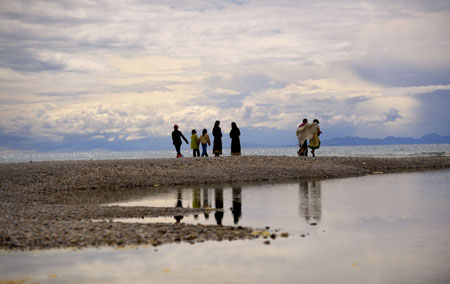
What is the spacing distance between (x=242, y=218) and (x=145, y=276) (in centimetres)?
676

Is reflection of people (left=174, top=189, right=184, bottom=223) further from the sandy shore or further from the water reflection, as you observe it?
the sandy shore

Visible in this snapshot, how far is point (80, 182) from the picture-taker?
28.7 metres

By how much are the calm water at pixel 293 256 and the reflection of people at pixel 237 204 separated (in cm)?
9

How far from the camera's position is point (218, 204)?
19.9 metres

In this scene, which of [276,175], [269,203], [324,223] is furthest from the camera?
[276,175]

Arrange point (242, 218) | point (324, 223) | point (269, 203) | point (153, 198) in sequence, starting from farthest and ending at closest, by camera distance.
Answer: point (153, 198)
point (269, 203)
point (242, 218)
point (324, 223)

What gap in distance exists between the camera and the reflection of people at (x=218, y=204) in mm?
16211

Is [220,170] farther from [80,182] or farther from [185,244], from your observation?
[185,244]

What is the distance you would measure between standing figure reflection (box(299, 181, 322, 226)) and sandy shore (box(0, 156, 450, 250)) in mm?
2813

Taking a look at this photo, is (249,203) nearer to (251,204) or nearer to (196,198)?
(251,204)

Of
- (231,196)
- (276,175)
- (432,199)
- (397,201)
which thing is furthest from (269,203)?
(276,175)

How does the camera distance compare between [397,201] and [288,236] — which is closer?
[288,236]

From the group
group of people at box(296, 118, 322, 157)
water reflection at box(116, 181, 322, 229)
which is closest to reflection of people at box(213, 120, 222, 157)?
group of people at box(296, 118, 322, 157)

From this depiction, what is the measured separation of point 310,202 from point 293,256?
9.23m
